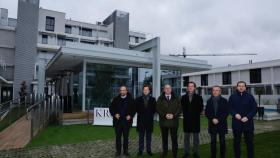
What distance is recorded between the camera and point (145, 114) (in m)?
6.22

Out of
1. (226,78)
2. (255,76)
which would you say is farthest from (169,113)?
(226,78)

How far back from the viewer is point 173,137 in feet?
19.3

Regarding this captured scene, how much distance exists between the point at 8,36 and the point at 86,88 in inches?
952

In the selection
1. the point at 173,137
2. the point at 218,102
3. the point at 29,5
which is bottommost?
the point at 173,137

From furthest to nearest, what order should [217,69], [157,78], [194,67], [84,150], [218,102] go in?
1. [217,69]
2. [194,67]
3. [157,78]
4. [84,150]
5. [218,102]

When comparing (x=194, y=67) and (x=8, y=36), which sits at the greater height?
(x=8, y=36)

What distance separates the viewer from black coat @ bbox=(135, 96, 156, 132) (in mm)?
6191

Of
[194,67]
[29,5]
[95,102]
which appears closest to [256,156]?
[95,102]

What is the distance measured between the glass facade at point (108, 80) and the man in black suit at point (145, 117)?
823 cm

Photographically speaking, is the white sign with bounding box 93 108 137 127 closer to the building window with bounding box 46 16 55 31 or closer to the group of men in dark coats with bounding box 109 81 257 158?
the group of men in dark coats with bounding box 109 81 257 158

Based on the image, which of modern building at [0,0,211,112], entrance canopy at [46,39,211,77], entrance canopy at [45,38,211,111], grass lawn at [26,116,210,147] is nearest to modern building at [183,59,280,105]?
entrance canopy at [46,39,211,77]

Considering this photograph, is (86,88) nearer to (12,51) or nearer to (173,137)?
(173,137)

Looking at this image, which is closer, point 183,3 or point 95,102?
point 183,3

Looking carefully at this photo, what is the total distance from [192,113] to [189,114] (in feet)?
0.22
